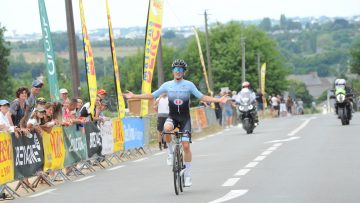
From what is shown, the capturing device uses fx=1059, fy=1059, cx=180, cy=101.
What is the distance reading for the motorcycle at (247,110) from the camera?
116 feet

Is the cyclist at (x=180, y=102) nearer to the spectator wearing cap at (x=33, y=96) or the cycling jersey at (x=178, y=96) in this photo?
the cycling jersey at (x=178, y=96)

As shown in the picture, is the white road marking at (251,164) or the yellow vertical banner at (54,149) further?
the white road marking at (251,164)

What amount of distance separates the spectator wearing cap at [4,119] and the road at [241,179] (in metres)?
1.18

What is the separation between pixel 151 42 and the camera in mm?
32531

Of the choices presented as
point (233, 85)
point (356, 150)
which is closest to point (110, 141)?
point (356, 150)

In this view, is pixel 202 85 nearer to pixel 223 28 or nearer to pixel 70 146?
pixel 70 146

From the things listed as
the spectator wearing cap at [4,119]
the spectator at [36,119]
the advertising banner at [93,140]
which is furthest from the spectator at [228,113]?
the spectator wearing cap at [4,119]

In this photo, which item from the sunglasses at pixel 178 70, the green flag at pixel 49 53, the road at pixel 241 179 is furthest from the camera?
the green flag at pixel 49 53

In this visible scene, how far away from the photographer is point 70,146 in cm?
2067

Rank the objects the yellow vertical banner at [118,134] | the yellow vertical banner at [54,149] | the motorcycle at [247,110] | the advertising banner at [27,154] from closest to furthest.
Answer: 1. the advertising banner at [27,154]
2. the yellow vertical banner at [54,149]
3. the yellow vertical banner at [118,134]
4. the motorcycle at [247,110]

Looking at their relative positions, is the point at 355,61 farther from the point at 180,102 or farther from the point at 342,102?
the point at 180,102

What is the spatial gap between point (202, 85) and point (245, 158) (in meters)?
34.1

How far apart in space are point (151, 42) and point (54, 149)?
44.0 feet

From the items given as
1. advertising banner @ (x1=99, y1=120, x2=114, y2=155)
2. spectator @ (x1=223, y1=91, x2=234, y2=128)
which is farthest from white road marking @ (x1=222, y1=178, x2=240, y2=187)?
spectator @ (x1=223, y1=91, x2=234, y2=128)
